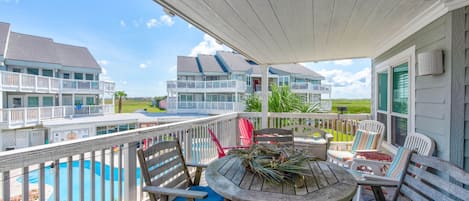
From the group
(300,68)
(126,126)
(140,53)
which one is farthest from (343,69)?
(140,53)

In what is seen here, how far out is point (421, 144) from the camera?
8.43 ft

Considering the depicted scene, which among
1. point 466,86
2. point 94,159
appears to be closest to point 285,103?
point 466,86

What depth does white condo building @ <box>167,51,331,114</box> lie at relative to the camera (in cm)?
1891

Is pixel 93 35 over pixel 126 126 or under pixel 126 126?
over

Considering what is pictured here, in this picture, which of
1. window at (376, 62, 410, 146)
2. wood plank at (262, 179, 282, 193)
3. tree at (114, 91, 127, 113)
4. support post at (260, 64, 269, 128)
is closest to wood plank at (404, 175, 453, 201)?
wood plank at (262, 179, 282, 193)

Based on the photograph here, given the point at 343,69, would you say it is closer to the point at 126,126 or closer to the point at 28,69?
the point at 126,126

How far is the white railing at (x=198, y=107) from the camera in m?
17.9

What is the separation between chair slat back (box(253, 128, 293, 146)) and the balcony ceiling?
1.39 m

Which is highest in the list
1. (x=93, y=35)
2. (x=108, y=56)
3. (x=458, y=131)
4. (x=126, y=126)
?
(x=93, y=35)

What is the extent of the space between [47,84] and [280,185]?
1828 centimetres

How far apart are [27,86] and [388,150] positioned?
57.7 ft

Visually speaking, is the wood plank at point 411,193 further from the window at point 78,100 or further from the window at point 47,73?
the window at point 78,100

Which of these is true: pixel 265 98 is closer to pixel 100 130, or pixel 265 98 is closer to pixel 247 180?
pixel 247 180

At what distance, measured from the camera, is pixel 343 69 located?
21422 mm
